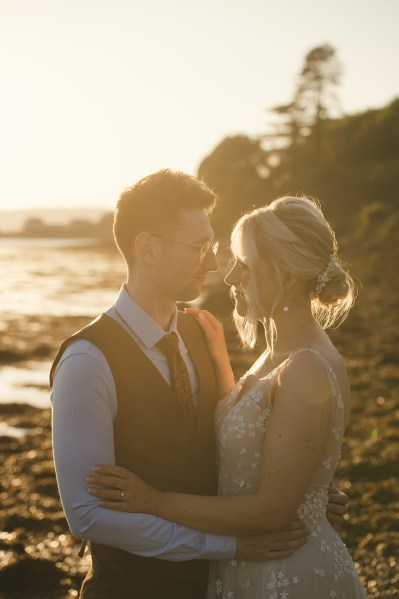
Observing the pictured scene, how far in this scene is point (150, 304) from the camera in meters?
3.65

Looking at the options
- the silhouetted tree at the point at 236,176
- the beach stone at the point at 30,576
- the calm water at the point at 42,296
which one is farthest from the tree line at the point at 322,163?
the beach stone at the point at 30,576

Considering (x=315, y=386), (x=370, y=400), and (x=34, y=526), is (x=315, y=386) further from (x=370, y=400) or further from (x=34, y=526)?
(x=370, y=400)

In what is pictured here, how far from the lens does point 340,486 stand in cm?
799

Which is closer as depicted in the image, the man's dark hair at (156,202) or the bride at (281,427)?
the bride at (281,427)

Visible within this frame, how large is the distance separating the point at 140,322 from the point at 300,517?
1.25m

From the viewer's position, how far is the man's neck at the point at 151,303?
3642 mm

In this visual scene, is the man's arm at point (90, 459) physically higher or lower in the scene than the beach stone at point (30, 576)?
higher

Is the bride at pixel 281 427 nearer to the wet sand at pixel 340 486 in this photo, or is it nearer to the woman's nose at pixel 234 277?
the woman's nose at pixel 234 277

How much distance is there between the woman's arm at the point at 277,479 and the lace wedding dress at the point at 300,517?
0.13 meters

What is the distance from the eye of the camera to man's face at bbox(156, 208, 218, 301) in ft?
12.2

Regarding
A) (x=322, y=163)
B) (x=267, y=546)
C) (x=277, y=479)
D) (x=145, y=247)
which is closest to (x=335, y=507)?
(x=267, y=546)

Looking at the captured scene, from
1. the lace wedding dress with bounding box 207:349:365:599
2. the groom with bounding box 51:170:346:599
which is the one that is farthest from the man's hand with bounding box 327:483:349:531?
the groom with bounding box 51:170:346:599

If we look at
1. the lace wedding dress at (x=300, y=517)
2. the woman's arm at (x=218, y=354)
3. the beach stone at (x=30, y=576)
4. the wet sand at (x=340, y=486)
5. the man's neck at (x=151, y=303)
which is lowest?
the wet sand at (x=340, y=486)

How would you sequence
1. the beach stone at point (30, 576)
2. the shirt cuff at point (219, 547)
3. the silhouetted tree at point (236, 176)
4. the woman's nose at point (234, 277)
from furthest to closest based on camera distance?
the silhouetted tree at point (236, 176) < the beach stone at point (30, 576) < the woman's nose at point (234, 277) < the shirt cuff at point (219, 547)
